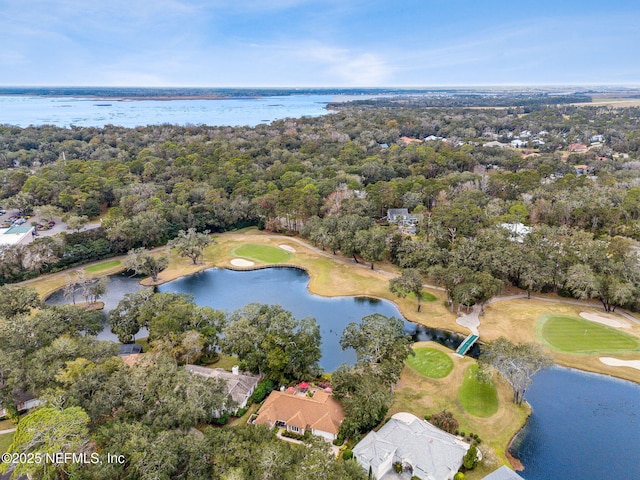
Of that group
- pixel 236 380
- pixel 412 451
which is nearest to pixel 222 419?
pixel 236 380

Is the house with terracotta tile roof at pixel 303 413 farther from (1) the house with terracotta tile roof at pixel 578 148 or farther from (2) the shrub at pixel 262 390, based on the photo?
(1) the house with terracotta tile roof at pixel 578 148

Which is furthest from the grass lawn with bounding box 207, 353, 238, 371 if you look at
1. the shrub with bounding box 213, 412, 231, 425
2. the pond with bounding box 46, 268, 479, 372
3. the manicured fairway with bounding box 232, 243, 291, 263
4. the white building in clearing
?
the white building in clearing

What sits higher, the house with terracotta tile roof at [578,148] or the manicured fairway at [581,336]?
the house with terracotta tile roof at [578,148]

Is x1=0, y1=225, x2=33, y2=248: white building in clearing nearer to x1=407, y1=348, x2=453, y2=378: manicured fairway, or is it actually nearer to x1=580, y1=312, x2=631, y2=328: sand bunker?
x1=407, y1=348, x2=453, y2=378: manicured fairway

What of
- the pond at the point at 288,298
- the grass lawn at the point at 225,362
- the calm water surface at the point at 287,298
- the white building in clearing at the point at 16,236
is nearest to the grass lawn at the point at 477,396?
the pond at the point at 288,298

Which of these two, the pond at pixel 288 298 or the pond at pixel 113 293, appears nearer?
the pond at pixel 288 298

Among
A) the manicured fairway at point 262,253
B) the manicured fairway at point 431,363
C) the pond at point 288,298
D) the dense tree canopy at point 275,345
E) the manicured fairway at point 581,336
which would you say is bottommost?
the pond at point 288,298
